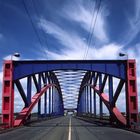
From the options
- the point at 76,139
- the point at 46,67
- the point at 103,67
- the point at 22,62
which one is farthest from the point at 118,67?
the point at 76,139

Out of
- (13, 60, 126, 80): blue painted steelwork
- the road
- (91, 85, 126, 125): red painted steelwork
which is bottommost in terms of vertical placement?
the road

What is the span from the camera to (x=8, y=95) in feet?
117

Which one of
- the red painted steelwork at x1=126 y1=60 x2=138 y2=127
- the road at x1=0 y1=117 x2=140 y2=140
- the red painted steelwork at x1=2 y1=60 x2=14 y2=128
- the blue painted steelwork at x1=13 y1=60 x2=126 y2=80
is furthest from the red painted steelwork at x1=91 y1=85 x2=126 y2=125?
the red painted steelwork at x1=2 y1=60 x2=14 y2=128

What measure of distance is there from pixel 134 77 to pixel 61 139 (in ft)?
59.0

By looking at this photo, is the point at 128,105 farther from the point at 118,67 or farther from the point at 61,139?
the point at 61,139

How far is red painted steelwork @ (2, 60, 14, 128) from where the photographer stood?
3538 cm

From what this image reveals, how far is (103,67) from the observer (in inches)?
1549

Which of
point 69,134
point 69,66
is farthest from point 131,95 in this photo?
point 69,134

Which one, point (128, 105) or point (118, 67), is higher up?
point (118, 67)

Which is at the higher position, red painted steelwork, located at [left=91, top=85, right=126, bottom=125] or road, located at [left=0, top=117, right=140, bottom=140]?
red painted steelwork, located at [left=91, top=85, right=126, bottom=125]

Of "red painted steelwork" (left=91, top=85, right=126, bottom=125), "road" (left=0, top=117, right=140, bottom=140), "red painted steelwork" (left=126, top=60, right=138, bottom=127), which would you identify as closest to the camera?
"road" (left=0, top=117, right=140, bottom=140)

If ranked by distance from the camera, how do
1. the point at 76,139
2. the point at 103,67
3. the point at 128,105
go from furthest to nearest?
1. the point at 103,67
2. the point at 128,105
3. the point at 76,139

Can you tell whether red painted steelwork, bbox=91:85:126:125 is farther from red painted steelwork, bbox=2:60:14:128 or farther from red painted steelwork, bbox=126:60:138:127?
red painted steelwork, bbox=2:60:14:128

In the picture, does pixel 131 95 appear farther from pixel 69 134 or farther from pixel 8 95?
pixel 8 95
